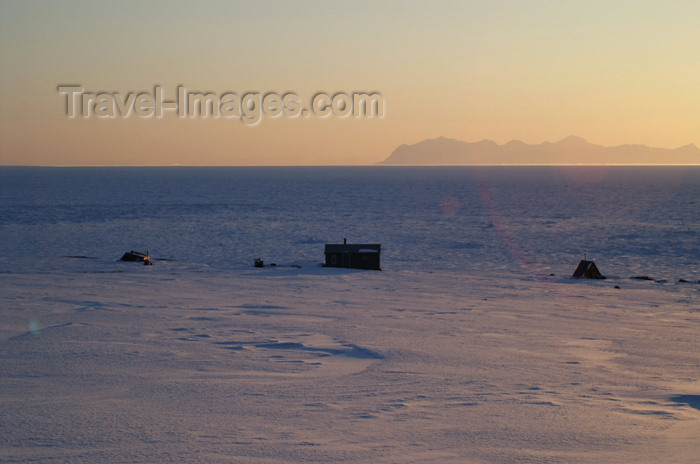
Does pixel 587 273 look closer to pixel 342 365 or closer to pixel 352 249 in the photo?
pixel 352 249

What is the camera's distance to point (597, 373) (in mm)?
15789

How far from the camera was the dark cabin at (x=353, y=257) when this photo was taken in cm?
4747

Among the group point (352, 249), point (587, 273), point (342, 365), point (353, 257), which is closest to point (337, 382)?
point (342, 365)

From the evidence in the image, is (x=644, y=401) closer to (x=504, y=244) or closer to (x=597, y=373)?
(x=597, y=373)

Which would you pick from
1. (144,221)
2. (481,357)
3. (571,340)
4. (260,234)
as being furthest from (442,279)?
(144,221)

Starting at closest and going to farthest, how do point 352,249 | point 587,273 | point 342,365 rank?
point 342,365 < point 587,273 < point 352,249

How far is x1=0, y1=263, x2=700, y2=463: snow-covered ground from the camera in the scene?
33.6ft

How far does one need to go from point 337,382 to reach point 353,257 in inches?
1316

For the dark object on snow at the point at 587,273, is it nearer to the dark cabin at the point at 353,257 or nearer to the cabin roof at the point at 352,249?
the dark cabin at the point at 353,257

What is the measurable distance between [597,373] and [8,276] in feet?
113

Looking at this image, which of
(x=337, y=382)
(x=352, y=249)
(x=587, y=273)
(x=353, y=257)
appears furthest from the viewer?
(x=352, y=249)

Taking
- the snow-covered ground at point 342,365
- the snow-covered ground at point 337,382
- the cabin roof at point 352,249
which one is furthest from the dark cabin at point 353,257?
the snow-covered ground at point 337,382

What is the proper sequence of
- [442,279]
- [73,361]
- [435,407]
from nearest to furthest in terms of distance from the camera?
[435,407] < [73,361] < [442,279]

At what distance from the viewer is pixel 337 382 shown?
46.6 feet
